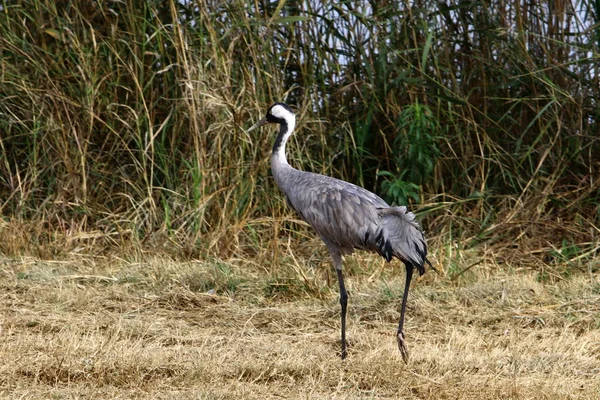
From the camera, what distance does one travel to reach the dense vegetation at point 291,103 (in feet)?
22.0

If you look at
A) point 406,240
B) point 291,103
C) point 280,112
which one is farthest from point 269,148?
point 406,240

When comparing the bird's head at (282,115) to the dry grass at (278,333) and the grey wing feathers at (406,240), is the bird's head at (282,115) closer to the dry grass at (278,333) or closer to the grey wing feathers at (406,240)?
the dry grass at (278,333)

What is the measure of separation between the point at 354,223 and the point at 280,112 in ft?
3.70

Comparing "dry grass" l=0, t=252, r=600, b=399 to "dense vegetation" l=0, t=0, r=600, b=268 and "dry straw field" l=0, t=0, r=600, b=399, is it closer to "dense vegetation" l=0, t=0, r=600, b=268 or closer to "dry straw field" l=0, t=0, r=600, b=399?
"dry straw field" l=0, t=0, r=600, b=399

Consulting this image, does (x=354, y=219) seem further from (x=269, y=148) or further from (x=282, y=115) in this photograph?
(x=269, y=148)

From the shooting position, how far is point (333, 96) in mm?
7352

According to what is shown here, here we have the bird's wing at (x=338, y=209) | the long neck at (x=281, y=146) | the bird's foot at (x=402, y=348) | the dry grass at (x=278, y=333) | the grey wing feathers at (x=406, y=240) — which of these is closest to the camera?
the dry grass at (x=278, y=333)

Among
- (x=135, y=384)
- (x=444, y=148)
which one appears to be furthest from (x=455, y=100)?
(x=135, y=384)

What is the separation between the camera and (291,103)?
742 cm

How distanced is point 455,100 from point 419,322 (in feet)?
6.51

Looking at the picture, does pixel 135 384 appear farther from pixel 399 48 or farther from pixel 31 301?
pixel 399 48

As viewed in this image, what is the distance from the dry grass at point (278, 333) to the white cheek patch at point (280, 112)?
0.89m

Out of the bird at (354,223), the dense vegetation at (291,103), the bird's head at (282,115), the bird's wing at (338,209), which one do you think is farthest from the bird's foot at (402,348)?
the dense vegetation at (291,103)

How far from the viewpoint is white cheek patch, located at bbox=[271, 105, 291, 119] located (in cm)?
575
